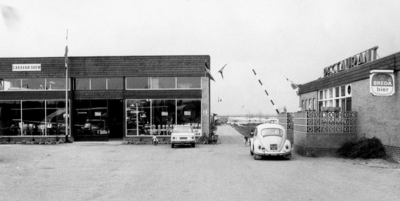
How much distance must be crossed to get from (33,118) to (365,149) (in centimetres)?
2490

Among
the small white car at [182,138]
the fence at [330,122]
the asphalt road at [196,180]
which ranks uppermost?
the fence at [330,122]

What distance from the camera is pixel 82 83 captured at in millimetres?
32125

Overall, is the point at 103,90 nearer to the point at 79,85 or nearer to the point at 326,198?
the point at 79,85

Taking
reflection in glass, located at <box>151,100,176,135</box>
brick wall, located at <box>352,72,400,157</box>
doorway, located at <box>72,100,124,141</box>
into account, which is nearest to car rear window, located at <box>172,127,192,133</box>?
reflection in glass, located at <box>151,100,176,135</box>

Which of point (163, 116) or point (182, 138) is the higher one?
point (163, 116)

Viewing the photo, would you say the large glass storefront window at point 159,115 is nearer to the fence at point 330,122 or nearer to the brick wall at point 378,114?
the fence at point 330,122

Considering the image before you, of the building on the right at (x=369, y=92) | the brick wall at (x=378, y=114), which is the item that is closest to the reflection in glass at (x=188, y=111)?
the building on the right at (x=369, y=92)

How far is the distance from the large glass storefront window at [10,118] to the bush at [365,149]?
976 inches

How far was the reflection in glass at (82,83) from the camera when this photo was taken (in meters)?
32.0

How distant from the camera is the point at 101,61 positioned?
31797 mm

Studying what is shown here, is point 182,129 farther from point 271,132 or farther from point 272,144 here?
point 272,144

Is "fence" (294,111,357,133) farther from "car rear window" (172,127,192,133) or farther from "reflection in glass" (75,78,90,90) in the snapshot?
"reflection in glass" (75,78,90,90)

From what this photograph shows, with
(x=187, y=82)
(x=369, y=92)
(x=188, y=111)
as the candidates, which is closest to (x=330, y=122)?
(x=369, y=92)

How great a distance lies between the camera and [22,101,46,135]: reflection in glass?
3188cm
